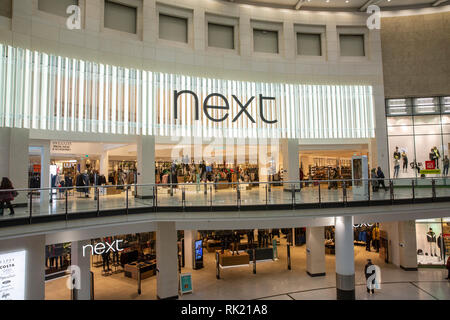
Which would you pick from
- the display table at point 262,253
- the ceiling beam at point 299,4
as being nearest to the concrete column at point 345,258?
the display table at point 262,253

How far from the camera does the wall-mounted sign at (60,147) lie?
13.5 metres

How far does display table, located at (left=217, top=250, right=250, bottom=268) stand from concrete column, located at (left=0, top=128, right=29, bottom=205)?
8.95 m

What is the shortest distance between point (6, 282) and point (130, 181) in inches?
353

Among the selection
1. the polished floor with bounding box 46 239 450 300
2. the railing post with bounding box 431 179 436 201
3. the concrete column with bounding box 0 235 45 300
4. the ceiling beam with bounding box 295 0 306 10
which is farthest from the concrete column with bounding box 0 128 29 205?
the railing post with bounding box 431 179 436 201

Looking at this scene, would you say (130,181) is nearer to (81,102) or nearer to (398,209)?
(81,102)

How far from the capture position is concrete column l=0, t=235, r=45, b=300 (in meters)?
8.66

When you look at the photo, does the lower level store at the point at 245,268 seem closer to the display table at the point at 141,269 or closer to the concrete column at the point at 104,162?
the display table at the point at 141,269

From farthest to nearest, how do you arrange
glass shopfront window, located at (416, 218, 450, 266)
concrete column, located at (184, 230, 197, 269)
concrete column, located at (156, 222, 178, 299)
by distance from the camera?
1. glass shopfront window, located at (416, 218, 450, 266)
2. concrete column, located at (184, 230, 197, 269)
3. concrete column, located at (156, 222, 178, 299)

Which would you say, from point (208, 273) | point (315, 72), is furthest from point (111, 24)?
point (208, 273)

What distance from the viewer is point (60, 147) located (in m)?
13.8

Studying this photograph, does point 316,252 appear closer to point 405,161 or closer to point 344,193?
point 344,193

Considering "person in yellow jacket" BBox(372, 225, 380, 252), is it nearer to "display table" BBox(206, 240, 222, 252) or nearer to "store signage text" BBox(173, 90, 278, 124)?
"store signage text" BBox(173, 90, 278, 124)
